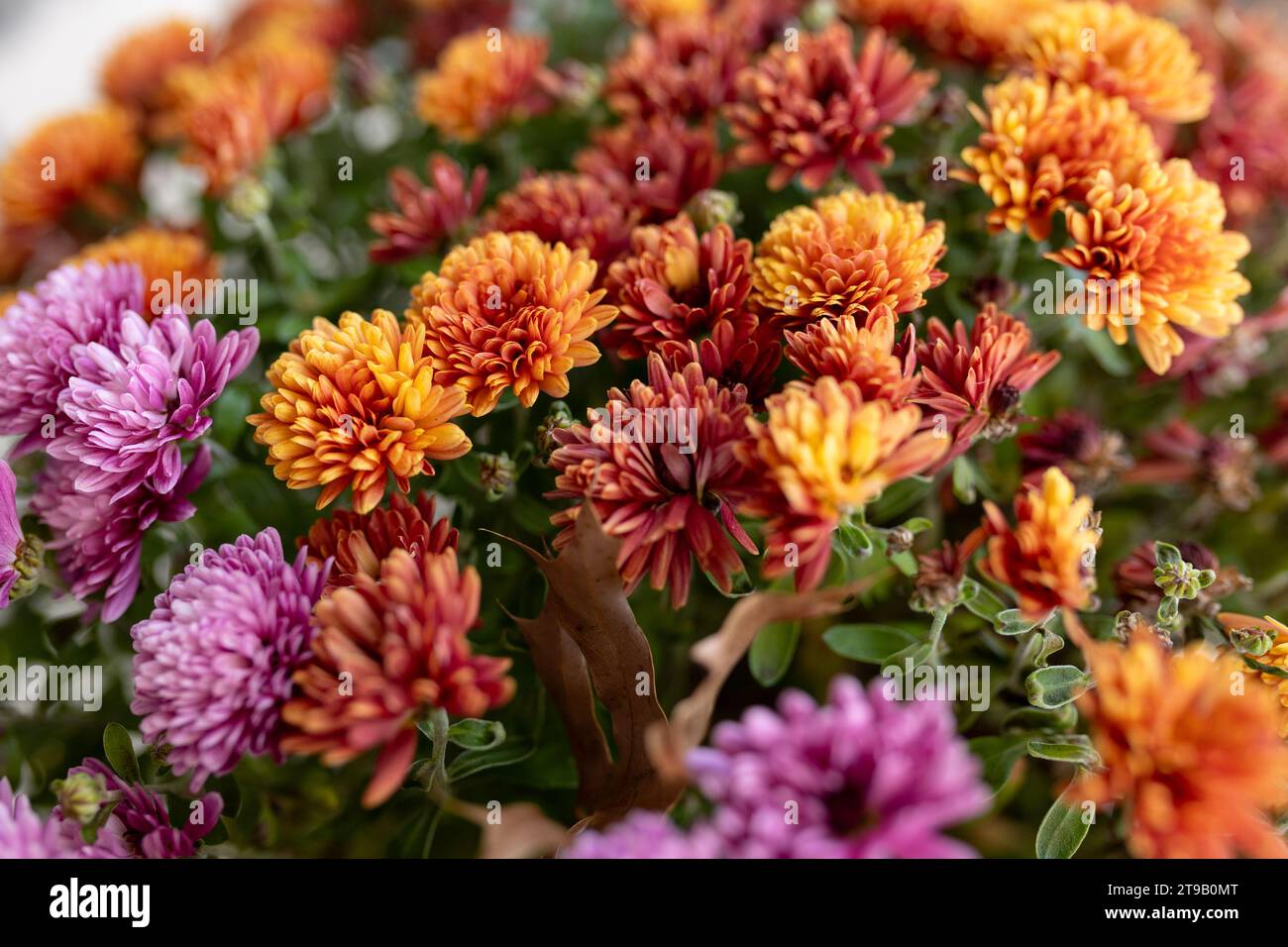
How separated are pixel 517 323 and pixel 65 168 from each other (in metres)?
0.58

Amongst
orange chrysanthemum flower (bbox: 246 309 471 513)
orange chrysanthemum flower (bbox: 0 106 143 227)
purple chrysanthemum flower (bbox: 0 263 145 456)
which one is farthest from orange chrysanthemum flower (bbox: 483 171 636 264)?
orange chrysanthemum flower (bbox: 0 106 143 227)

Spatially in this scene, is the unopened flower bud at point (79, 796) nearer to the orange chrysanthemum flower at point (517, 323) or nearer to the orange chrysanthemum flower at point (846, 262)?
the orange chrysanthemum flower at point (517, 323)

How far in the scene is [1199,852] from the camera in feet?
1.11

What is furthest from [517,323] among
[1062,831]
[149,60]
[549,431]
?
[149,60]

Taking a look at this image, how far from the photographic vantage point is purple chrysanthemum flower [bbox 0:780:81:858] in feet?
1.40

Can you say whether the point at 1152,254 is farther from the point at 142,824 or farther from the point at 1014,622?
the point at 142,824

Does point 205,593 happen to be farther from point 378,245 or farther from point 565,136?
point 565,136

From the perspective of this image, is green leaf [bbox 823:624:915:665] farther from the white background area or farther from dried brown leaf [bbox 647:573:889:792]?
the white background area

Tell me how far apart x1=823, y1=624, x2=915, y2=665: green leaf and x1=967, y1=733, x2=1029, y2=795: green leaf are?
0.21 ft

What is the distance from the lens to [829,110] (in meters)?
0.55

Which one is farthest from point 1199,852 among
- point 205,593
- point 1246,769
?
point 205,593

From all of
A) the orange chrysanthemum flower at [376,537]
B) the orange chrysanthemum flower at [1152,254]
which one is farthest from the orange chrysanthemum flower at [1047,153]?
the orange chrysanthemum flower at [376,537]

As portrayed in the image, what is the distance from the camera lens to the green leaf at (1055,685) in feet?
1.47
